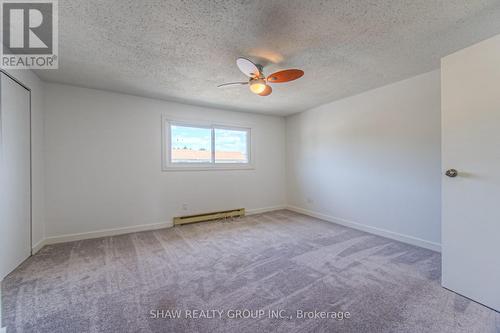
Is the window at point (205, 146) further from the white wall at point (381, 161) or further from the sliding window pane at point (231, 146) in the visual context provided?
the white wall at point (381, 161)

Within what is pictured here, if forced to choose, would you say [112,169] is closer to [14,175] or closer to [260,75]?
[14,175]

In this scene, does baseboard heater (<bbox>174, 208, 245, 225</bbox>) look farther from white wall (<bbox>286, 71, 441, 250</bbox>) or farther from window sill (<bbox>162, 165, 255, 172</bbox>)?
white wall (<bbox>286, 71, 441, 250</bbox>)

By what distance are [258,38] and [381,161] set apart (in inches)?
108

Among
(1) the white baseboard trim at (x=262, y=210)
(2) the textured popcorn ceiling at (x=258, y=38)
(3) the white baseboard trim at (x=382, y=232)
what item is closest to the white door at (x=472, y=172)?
(2) the textured popcorn ceiling at (x=258, y=38)

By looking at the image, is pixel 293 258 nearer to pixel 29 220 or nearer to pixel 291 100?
pixel 291 100

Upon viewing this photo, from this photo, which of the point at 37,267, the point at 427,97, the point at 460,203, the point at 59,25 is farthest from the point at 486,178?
the point at 37,267

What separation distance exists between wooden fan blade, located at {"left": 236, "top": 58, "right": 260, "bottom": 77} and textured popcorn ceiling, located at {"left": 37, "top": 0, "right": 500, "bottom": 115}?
0.72 ft

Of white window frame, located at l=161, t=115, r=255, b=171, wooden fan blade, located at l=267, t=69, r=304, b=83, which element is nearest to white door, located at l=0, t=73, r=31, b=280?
white window frame, located at l=161, t=115, r=255, b=171

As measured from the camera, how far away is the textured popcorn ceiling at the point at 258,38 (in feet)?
5.07

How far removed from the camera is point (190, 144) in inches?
160

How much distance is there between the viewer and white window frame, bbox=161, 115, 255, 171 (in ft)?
12.3

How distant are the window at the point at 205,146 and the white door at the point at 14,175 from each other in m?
1.77

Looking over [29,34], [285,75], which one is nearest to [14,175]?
[29,34]

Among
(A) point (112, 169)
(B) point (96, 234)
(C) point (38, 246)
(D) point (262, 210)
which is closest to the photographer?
(C) point (38, 246)
